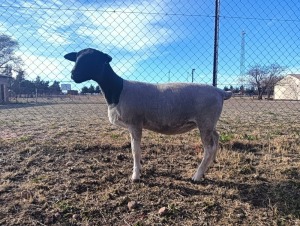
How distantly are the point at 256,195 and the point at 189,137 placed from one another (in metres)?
3.08

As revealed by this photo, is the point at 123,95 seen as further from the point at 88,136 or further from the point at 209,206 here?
the point at 88,136

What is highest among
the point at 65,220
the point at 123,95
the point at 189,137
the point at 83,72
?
the point at 83,72

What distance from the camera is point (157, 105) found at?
4.21m

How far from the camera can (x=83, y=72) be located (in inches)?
156

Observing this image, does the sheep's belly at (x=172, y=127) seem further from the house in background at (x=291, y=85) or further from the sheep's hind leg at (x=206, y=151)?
the house in background at (x=291, y=85)

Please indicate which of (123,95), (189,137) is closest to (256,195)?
(123,95)

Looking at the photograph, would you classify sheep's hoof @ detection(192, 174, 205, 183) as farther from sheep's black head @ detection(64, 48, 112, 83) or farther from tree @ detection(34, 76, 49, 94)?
tree @ detection(34, 76, 49, 94)

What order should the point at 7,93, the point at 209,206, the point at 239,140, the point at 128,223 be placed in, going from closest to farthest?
the point at 128,223, the point at 209,206, the point at 239,140, the point at 7,93

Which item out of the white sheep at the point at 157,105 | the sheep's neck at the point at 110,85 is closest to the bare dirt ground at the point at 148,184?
the white sheep at the point at 157,105

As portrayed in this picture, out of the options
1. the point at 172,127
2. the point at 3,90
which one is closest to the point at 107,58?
the point at 172,127

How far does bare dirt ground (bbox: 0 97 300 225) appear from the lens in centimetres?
316

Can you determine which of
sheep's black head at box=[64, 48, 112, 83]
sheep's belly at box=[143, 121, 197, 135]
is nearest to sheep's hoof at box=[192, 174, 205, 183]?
sheep's belly at box=[143, 121, 197, 135]

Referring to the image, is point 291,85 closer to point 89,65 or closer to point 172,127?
point 172,127

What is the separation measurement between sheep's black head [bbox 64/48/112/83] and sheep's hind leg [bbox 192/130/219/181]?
1.72 m
